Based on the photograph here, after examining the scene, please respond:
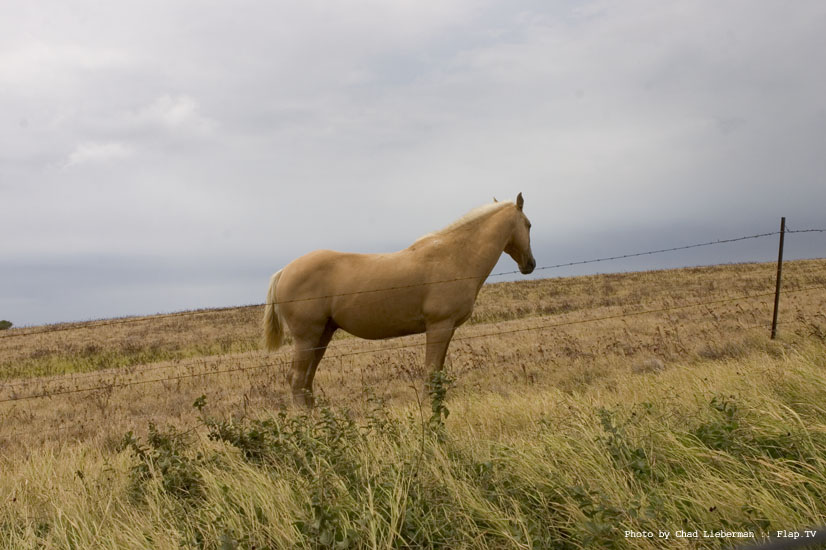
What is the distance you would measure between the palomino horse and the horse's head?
0.27m

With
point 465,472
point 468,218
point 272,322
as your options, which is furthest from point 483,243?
point 465,472

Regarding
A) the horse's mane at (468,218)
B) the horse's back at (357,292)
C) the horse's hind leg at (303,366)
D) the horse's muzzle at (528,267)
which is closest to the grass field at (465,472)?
the horse's hind leg at (303,366)

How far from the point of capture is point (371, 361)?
12.1 m

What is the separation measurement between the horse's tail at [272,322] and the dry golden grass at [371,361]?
0.80 meters

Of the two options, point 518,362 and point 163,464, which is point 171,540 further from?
point 518,362

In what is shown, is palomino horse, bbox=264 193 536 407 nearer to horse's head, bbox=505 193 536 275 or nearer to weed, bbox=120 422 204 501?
horse's head, bbox=505 193 536 275

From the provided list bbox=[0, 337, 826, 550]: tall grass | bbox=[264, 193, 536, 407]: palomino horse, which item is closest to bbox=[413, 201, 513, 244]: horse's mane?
bbox=[264, 193, 536, 407]: palomino horse

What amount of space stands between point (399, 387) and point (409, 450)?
180 inches

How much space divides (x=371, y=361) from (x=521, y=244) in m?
5.47

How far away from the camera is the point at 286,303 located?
717 cm

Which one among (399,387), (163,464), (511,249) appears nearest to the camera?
(163,464)

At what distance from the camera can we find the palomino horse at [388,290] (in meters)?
7.01

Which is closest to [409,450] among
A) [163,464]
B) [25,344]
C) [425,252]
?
[163,464]

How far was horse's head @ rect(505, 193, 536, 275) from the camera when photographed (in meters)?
7.57
